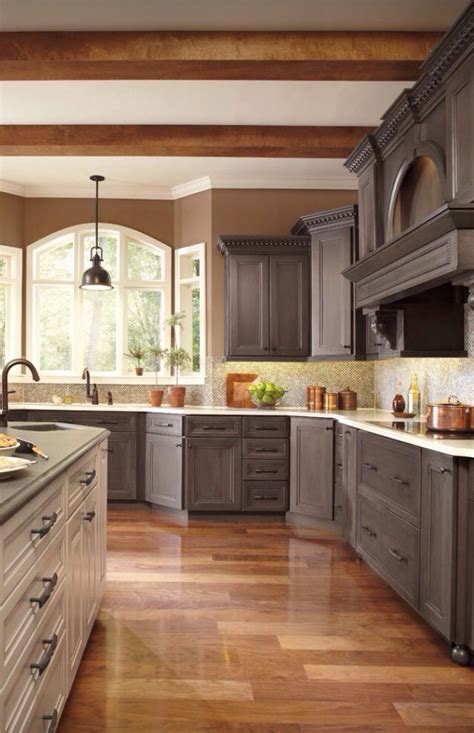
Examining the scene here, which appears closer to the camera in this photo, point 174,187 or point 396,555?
point 396,555

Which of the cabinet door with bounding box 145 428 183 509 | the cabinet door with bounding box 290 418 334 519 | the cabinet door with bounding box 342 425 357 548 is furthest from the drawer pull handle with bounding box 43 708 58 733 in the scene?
the cabinet door with bounding box 145 428 183 509

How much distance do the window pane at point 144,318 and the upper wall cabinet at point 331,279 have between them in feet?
5.70

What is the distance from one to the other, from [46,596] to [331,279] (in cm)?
414

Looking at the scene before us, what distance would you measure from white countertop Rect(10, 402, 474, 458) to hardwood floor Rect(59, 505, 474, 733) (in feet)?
2.99

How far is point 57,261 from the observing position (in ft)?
22.1

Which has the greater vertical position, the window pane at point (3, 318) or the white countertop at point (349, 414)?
the window pane at point (3, 318)

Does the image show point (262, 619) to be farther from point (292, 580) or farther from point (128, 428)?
point (128, 428)

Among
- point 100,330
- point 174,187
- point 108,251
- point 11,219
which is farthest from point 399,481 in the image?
point 11,219

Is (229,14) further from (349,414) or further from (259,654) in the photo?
(259,654)

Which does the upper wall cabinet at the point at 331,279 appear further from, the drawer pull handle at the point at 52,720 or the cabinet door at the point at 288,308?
the drawer pull handle at the point at 52,720

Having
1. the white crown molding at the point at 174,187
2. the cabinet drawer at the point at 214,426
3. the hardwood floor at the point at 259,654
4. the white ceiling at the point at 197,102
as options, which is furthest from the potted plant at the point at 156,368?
the white ceiling at the point at 197,102

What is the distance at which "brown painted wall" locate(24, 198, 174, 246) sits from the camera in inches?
261

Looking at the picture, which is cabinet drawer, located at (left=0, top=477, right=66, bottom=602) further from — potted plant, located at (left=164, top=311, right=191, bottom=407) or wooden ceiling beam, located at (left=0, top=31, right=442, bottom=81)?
potted plant, located at (left=164, top=311, right=191, bottom=407)

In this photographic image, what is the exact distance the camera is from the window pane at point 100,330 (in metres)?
6.65
